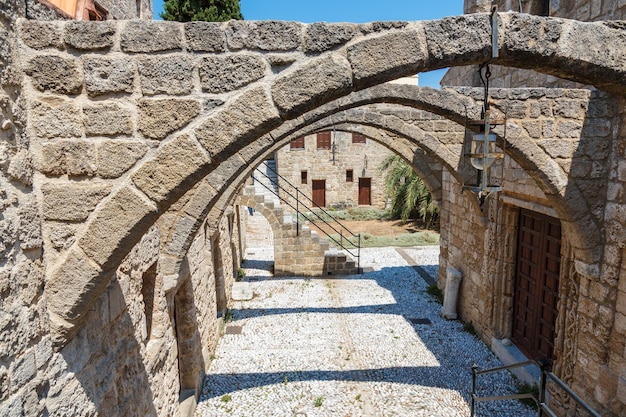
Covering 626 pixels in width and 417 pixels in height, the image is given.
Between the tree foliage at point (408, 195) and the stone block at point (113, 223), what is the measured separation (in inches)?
548

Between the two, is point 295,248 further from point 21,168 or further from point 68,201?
point 21,168

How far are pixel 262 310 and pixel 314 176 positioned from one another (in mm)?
11548

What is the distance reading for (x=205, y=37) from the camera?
182 cm

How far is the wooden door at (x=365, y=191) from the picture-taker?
19812mm

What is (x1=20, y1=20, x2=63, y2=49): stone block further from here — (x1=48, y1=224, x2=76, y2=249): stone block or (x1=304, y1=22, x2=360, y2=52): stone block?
(x1=304, y1=22, x2=360, y2=52): stone block

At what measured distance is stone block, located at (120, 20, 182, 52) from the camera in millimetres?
1786

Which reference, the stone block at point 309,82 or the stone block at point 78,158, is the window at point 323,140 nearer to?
the stone block at point 309,82

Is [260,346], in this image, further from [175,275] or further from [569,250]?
[569,250]

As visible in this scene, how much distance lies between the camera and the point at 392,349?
21.7ft

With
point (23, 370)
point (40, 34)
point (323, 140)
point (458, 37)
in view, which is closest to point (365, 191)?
point (323, 140)

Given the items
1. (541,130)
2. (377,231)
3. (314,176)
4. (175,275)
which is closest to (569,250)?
(541,130)

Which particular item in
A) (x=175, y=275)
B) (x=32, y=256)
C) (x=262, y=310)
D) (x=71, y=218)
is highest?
(x=71, y=218)

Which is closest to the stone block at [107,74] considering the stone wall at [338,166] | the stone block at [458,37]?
the stone block at [458,37]

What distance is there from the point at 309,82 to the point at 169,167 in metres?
0.76
